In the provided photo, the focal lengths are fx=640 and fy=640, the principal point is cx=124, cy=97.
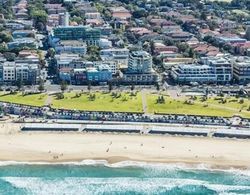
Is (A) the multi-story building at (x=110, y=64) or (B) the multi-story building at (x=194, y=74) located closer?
(B) the multi-story building at (x=194, y=74)

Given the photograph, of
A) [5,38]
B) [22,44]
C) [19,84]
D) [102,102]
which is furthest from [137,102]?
[5,38]

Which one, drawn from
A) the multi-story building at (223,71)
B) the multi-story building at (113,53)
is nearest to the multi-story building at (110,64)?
the multi-story building at (113,53)

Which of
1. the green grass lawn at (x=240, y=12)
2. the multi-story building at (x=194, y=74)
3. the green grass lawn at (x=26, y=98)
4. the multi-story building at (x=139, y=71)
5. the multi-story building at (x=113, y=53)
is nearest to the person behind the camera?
the green grass lawn at (x=26, y=98)

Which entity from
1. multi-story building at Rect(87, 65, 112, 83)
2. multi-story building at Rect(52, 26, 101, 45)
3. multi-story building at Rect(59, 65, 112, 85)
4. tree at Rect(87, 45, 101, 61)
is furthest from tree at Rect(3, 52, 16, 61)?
multi-story building at Rect(87, 65, 112, 83)

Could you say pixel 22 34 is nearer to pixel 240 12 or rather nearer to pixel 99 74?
pixel 99 74

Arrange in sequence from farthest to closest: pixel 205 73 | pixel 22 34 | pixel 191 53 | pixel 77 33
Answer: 1. pixel 22 34
2. pixel 77 33
3. pixel 191 53
4. pixel 205 73

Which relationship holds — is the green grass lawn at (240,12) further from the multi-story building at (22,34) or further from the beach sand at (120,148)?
the beach sand at (120,148)
